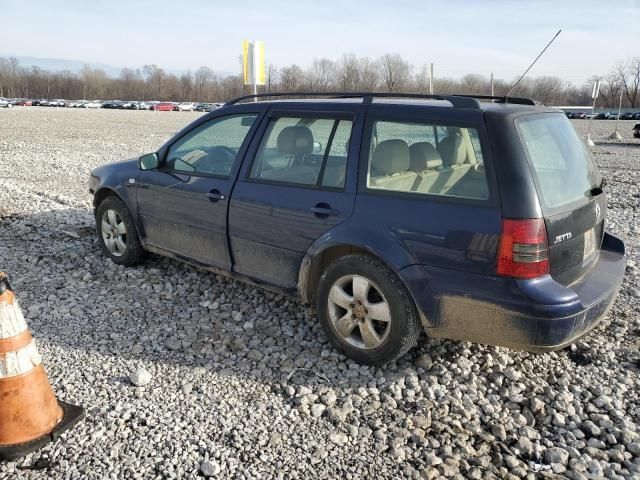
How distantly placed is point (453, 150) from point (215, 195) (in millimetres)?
1997

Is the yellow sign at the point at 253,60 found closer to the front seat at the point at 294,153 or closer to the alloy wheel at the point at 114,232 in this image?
the alloy wheel at the point at 114,232

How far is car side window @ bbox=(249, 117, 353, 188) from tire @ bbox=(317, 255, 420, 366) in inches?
25.0

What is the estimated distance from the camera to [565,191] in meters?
3.60

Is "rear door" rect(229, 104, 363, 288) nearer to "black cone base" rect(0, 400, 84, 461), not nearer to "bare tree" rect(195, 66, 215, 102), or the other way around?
"black cone base" rect(0, 400, 84, 461)

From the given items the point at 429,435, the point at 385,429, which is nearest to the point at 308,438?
the point at 385,429

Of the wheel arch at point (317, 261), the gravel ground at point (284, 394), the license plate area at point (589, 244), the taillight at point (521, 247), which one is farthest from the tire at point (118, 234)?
the license plate area at point (589, 244)

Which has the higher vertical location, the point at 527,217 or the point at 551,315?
the point at 527,217

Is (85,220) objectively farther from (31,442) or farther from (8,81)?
(8,81)

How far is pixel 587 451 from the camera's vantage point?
318cm

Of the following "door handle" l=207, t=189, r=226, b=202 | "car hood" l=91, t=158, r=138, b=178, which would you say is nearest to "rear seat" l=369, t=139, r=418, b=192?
"door handle" l=207, t=189, r=226, b=202

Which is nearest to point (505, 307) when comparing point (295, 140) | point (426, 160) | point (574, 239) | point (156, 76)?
point (574, 239)

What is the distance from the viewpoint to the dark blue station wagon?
130 inches

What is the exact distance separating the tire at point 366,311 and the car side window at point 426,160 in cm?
59

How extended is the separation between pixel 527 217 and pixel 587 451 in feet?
4.52
